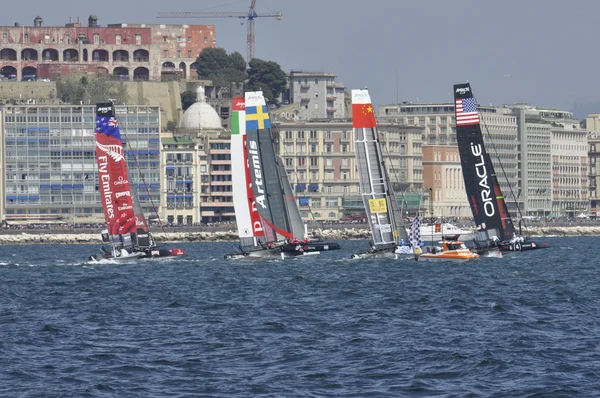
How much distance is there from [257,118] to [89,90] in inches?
3588

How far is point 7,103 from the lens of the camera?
5906 inches

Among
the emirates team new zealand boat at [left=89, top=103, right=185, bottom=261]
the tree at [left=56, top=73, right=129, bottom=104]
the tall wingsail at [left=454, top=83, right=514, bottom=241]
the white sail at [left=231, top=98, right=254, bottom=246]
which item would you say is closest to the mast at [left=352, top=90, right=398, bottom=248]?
the tall wingsail at [left=454, top=83, right=514, bottom=241]

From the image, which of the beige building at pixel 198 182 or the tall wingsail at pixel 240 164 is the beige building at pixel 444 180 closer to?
the beige building at pixel 198 182

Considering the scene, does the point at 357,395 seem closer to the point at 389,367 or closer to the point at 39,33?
the point at 389,367

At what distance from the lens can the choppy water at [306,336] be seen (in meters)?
27.3

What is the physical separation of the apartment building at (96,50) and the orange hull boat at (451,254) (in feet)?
350

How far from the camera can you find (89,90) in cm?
15862

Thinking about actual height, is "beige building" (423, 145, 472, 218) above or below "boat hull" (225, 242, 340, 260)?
above

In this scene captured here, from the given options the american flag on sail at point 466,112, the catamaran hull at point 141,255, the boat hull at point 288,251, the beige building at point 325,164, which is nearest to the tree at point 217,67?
the beige building at point 325,164

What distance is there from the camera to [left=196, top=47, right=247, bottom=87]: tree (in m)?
179

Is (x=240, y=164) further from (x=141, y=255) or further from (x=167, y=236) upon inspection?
(x=167, y=236)

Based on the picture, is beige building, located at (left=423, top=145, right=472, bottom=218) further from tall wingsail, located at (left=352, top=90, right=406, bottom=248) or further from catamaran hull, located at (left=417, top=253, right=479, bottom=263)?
catamaran hull, located at (left=417, top=253, right=479, bottom=263)

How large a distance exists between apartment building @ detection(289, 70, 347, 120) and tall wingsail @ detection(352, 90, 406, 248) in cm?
10681

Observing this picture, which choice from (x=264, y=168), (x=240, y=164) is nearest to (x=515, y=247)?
(x=264, y=168)
